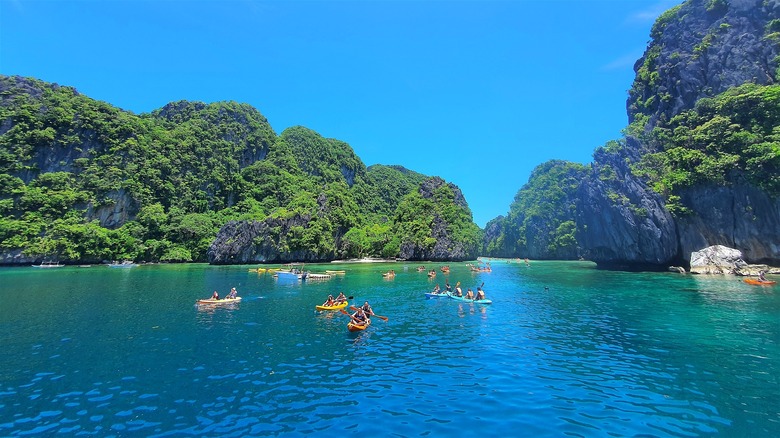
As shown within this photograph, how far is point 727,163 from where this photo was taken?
2138 inches

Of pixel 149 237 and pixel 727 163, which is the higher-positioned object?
pixel 727 163

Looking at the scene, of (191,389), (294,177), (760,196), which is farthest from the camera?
(294,177)

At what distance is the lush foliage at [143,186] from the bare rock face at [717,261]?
85.7 meters

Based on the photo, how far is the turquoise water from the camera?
36.3ft

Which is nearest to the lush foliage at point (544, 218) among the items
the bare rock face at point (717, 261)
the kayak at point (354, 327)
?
the bare rock face at point (717, 261)

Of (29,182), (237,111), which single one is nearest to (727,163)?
(29,182)

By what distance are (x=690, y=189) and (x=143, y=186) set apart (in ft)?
432

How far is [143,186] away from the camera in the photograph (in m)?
112

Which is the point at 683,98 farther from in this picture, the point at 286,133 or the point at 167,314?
the point at 286,133

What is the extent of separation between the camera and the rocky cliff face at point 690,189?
55656 millimetres

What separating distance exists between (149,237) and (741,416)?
120 m

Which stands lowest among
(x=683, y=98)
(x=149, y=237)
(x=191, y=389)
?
(x=191, y=389)

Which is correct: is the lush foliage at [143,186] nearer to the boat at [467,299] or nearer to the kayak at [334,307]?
the boat at [467,299]

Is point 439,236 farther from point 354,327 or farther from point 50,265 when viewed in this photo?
point 354,327
